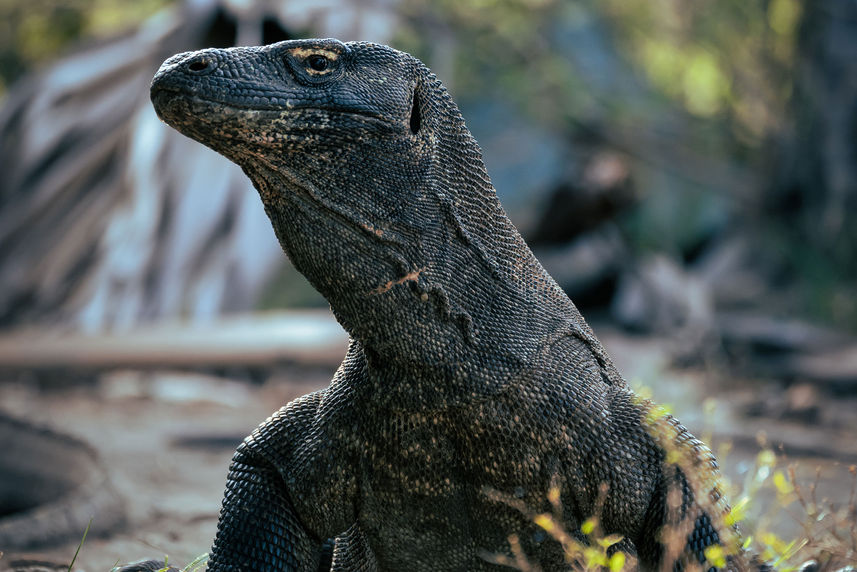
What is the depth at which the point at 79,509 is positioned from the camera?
428 centimetres

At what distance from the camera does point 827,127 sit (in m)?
14.9

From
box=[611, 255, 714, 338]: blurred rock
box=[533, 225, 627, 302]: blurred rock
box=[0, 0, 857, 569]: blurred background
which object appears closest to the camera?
box=[0, 0, 857, 569]: blurred background

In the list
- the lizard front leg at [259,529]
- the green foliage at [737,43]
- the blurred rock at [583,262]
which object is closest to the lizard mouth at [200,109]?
the lizard front leg at [259,529]

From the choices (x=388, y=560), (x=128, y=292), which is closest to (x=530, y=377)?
(x=388, y=560)

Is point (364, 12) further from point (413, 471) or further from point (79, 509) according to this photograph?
point (413, 471)

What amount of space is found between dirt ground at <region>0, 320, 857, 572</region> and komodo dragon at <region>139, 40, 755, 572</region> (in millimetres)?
1346

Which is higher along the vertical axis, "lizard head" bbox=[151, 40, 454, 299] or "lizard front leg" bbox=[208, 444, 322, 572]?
"lizard head" bbox=[151, 40, 454, 299]

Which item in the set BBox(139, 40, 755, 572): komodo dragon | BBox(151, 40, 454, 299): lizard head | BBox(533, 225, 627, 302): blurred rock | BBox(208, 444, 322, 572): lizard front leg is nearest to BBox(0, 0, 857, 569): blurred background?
BBox(533, 225, 627, 302): blurred rock

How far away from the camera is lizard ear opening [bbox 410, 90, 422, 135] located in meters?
2.45

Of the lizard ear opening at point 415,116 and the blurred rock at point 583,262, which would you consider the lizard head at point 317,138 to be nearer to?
the lizard ear opening at point 415,116

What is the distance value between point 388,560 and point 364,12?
33.2 ft

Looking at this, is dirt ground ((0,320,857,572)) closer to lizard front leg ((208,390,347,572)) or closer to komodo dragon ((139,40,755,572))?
lizard front leg ((208,390,347,572))

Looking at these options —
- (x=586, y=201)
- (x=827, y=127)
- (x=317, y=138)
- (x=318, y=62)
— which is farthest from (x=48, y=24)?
(x=317, y=138)

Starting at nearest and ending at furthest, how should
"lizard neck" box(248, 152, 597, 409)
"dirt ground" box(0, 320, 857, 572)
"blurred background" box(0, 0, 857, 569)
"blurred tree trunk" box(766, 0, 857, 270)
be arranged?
"lizard neck" box(248, 152, 597, 409), "dirt ground" box(0, 320, 857, 572), "blurred background" box(0, 0, 857, 569), "blurred tree trunk" box(766, 0, 857, 270)
